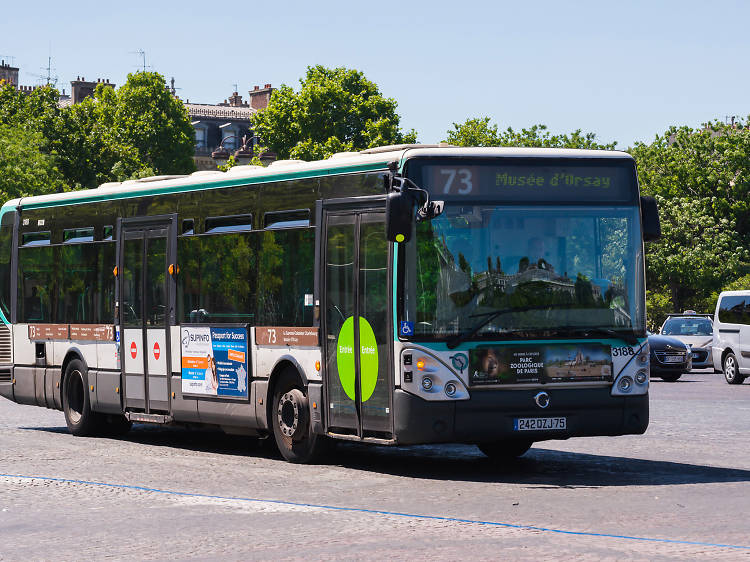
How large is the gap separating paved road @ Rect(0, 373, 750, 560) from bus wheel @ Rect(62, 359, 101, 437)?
518 mm

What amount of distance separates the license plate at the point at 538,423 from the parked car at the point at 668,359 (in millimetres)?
21927

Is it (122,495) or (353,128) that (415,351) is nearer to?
(122,495)

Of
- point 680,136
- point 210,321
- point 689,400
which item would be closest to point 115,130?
point 680,136

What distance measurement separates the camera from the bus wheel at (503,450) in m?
15.1

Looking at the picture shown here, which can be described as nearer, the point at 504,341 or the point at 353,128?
the point at 504,341

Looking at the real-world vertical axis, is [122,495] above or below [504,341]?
below

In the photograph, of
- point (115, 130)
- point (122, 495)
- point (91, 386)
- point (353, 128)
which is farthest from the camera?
point (115, 130)

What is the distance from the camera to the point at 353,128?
85500mm

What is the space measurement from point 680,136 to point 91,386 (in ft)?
200

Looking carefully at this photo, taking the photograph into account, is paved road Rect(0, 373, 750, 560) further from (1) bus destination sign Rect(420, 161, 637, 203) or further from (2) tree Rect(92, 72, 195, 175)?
(2) tree Rect(92, 72, 195, 175)

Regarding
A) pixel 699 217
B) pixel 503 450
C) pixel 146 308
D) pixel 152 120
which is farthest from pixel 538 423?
pixel 152 120

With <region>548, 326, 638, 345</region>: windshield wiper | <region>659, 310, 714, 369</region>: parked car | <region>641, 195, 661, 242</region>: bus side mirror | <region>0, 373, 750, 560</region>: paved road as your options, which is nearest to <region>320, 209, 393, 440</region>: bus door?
<region>0, 373, 750, 560</region>: paved road

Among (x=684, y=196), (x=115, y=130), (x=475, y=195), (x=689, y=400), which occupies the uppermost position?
(x=115, y=130)

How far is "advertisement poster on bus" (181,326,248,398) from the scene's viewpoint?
15.6 metres
